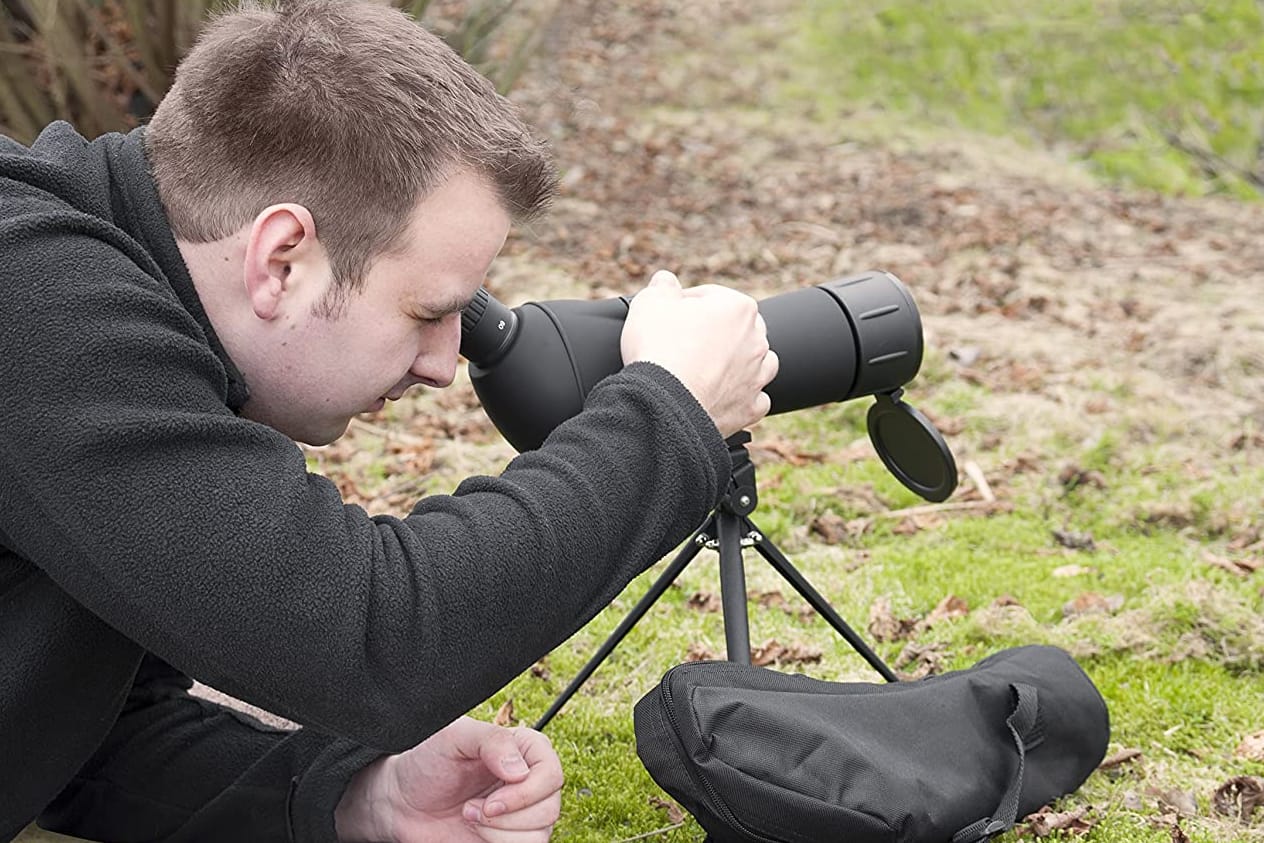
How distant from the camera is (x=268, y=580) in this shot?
1.43m

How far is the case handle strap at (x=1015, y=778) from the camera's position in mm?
2004

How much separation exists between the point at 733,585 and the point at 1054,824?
64cm

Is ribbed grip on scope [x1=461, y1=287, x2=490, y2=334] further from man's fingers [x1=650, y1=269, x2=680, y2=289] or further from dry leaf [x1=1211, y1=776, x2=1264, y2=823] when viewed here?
dry leaf [x1=1211, y1=776, x2=1264, y2=823]

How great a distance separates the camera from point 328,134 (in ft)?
5.16

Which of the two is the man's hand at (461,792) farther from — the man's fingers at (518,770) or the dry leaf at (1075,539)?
the dry leaf at (1075,539)

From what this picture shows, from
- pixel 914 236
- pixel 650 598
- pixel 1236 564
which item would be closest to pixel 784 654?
pixel 650 598

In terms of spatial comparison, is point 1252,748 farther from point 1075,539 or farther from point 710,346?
point 710,346

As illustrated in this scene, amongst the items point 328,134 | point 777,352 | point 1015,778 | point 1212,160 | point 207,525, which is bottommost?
point 1212,160

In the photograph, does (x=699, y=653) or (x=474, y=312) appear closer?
(x=474, y=312)

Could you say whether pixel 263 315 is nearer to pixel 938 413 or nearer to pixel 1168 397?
pixel 938 413

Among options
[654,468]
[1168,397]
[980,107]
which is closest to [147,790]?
[654,468]

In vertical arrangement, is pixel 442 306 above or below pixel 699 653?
above

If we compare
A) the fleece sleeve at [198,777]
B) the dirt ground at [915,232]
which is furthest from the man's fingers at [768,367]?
the dirt ground at [915,232]

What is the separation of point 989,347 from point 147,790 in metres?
3.74
